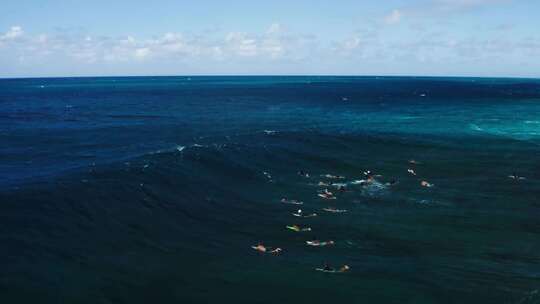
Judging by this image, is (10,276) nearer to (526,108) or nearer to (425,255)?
(425,255)

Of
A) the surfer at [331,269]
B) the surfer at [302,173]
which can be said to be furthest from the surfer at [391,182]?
the surfer at [331,269]

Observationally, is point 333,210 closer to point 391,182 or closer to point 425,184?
point 391,182

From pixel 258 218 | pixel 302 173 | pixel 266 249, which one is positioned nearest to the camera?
pixel 266 249

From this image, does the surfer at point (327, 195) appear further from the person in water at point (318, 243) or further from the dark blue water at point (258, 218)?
the person in water at point (318, 243)

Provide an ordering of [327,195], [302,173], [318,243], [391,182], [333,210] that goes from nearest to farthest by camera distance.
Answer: [318,243]
[333,210]
[327,195]
[391,182]
[302,173]

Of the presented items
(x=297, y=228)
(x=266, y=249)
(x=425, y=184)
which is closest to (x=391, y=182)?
(x=425, y=184)

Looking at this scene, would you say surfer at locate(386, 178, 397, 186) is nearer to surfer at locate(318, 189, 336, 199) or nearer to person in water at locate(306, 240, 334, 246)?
surfer at locate(318, 189, 336, 199)

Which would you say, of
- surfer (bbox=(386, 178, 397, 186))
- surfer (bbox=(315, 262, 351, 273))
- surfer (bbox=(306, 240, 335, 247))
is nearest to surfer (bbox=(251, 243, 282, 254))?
surfer (bbox=(306, 240, 335, 247))

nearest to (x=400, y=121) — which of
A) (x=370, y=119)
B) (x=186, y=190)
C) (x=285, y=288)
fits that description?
(x=370, y=119)
